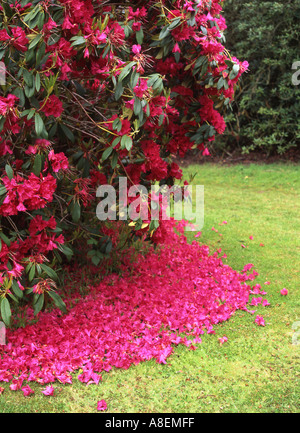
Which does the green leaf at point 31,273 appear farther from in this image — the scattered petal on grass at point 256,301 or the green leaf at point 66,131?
the scattered petal on grass at point 256,301

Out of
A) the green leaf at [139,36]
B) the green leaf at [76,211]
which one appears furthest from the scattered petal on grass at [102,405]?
the green leaf at [139,36]

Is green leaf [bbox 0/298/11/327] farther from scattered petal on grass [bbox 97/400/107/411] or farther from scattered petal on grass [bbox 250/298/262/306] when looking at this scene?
scattered petal on grass [bbox 250/298/262/306]

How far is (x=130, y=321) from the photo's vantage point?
385cm

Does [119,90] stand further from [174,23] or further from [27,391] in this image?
[27,391]

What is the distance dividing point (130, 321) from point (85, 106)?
5.21ft

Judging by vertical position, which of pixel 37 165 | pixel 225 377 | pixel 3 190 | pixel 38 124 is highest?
pixel 38 124

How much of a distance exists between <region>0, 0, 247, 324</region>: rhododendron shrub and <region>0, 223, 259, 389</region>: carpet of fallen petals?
1.11 ft

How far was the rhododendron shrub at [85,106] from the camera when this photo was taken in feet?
9.97

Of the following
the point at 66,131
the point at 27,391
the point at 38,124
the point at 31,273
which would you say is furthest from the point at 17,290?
the point at 66,131

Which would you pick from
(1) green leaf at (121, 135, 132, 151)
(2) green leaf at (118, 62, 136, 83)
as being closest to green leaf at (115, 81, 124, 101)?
(2) green leaf at (118, 62, 136, 83)

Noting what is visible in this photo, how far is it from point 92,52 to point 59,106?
0.39 meters

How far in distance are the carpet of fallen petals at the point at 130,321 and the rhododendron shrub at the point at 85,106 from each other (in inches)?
13.3

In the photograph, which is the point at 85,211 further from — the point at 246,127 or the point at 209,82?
the point at 246,127

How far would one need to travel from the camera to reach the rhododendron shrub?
9.97ft
